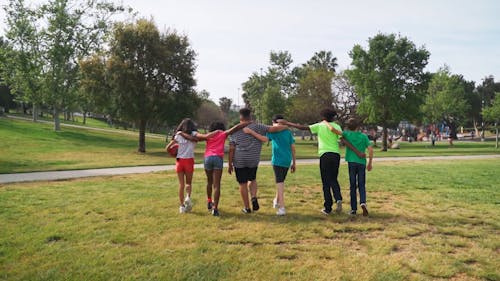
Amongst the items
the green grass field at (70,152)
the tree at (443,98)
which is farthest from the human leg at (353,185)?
the tree at (443,98)

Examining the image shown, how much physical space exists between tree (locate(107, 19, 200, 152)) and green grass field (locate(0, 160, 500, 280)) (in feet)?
56.5

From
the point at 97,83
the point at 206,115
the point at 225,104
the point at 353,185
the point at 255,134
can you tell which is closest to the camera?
the point at 255,134

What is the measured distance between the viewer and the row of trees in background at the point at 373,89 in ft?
124

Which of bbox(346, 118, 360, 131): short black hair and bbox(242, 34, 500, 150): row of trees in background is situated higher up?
bbox(242, 34, 500, 150): row of trees in background

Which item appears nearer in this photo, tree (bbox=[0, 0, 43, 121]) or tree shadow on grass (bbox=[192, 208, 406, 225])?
tree shadow on grass (bbox=[192, 208, 406, 225])

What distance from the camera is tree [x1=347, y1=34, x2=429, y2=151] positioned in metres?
37.3

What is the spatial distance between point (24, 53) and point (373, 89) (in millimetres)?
35212

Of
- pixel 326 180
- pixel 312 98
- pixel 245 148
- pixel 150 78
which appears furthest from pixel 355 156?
pixel 312 98

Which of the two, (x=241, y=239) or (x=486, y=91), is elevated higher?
(x=486, y=91)

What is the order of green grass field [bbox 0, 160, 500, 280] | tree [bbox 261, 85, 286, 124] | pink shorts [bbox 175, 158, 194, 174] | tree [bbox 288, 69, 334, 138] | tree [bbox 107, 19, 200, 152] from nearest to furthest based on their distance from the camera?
green grass field [bbox 0, 160, 500, 280] → pink shorts [bbox 175, 158, 194, 174] → tree [bbox 107, 19, 200, 152] → tree [bbox 261, 85, 286, 124] → tree [bbox 288, 69, 334, 138]

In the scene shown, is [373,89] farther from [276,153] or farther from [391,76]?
[276,153]

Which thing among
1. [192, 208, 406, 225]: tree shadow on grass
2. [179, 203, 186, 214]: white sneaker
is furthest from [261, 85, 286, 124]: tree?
[179, 203, 186, 214]: white sneaker

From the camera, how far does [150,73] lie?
2616cm

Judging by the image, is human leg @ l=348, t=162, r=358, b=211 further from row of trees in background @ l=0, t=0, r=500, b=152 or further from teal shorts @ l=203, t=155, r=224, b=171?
row of trees in background @ l=0, t=0, r=500, b=152
